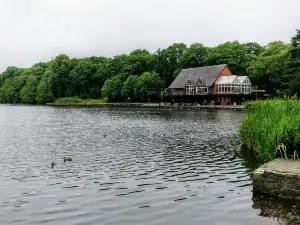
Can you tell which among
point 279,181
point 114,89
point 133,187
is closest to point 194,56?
point 114,89

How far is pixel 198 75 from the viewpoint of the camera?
10100 cm

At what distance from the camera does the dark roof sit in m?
96.5

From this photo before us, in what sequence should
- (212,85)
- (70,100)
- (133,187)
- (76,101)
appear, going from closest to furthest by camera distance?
(133,187) < (212,85) < (76,101) < (70,100)

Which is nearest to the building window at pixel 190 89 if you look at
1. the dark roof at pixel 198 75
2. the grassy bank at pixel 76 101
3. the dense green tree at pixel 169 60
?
the dark roof at pixel 198 75

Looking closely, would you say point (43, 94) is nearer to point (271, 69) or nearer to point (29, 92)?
point (29, 92)

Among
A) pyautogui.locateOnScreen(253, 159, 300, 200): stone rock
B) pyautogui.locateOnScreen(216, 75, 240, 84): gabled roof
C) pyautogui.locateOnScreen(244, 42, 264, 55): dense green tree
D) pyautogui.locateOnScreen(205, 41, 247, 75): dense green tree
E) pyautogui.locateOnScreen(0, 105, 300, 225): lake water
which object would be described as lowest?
pyautogui.locateOnScreen(0, 105, 300, 225): lake water

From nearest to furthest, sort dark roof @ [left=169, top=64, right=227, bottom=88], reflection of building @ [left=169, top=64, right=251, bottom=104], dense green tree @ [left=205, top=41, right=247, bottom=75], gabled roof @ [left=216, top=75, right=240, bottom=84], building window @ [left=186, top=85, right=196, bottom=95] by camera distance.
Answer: gabled roof @ [left=216, top=75, right=240, bottom=84] → reflection of building @ [left=169, top=64, right=251, bottom=104] → dark roof @ [left=169, top=64, right=227, bottom=88] → building window @ [left=186, top=85, right=196, bottom=95] → dense green tree @ [left=205, top=41, right=247, bottom=75]

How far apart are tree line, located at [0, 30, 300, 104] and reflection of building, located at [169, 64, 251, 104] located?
19.3ft

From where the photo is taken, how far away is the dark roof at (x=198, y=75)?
96.5m

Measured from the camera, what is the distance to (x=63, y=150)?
879 inches

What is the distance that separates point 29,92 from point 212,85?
292 feet

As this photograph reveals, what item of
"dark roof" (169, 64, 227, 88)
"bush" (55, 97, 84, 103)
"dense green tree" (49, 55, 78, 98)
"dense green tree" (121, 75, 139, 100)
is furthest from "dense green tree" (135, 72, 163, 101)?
"dense green tree" (49, 55, 78, 98)

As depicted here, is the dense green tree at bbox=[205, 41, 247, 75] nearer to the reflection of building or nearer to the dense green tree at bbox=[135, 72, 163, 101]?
the reflection of building

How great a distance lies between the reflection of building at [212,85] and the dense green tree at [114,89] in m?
22.4
